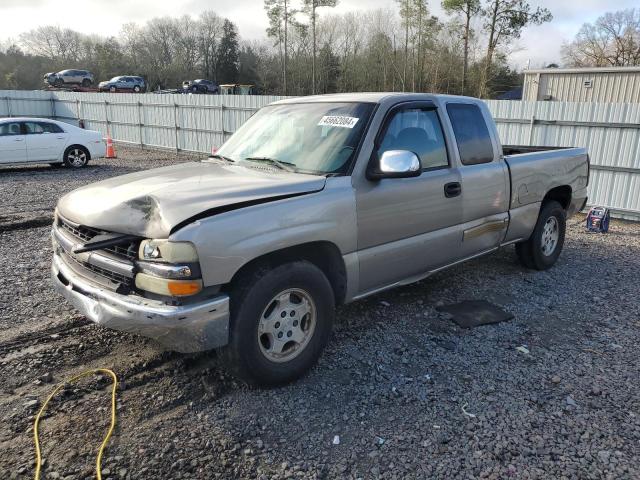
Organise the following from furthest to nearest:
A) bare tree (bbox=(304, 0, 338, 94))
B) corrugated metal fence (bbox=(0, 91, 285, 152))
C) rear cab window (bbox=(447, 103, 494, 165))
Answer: bare tree (bbox=(304, 0, 338, 94))
corrugated metal fence (bbox=(0, 91, 285, 152))
rear cab window (bbox=(447, 103, 494, 165))

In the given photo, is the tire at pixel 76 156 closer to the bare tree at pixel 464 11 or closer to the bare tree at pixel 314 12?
the bare tree at pixel 464 11

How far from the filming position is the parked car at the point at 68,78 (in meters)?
50.7

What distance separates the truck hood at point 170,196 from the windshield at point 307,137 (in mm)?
226

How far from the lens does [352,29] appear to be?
53.7 m

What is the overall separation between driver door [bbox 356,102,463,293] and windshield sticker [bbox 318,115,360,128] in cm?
24

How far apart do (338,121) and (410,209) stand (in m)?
0.93

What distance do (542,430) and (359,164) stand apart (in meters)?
2.16

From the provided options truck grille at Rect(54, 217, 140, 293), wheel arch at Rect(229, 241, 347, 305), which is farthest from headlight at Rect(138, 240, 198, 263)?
wheel arch at Rect(229, 241, 347, 305)

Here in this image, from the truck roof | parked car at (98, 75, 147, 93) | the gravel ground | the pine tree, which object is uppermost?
the pine tree

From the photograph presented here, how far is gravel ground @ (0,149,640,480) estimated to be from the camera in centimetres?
283

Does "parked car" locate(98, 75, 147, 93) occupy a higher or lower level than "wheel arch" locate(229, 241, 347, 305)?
higher

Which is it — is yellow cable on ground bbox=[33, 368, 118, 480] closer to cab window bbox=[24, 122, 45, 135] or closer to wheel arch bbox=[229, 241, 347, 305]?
wheel arch bbox=[229, 241, 347, 305]

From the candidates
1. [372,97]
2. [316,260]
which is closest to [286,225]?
[316,260]

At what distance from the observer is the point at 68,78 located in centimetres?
5159
